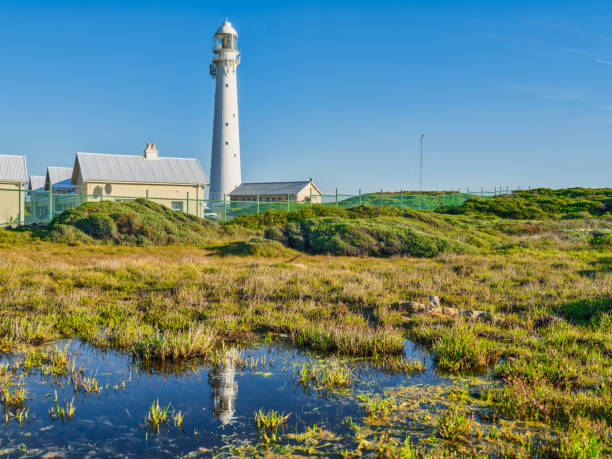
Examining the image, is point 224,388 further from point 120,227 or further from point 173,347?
point 120,227

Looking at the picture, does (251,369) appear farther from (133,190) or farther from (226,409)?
(133,190)

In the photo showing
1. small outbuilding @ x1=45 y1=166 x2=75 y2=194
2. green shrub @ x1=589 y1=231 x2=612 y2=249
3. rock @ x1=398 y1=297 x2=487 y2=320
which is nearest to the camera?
rock @ x1=398 y1=297 x2=487 y2=320

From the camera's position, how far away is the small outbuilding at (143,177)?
106 feet

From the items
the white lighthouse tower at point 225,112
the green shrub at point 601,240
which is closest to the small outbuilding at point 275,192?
the white lighthouse tower at point 225,112

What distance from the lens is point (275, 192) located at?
158 feet

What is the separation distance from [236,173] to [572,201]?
92.8 feet

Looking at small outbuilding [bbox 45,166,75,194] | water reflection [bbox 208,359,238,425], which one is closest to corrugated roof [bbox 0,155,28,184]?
small outbuilding [bbox 45,166,75,194]

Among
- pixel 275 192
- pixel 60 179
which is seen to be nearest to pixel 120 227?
pixel 60 179

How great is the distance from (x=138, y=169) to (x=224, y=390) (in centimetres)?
3174

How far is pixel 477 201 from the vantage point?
4188 centimetres

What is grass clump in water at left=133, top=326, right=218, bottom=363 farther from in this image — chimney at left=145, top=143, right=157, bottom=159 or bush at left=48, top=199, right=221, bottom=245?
chimney at left=145, top=143, right=157, bottom=159

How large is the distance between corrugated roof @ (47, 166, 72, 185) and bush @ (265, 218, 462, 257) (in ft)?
87.2

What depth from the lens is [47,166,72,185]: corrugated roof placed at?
127 feet

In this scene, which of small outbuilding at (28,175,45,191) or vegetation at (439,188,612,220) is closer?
vegetation at (439,188,612,220)
